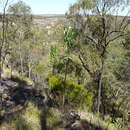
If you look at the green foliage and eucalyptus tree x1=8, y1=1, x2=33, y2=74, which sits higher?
eucalyptus tree x1=8, y1=1, x2=33, y2=74

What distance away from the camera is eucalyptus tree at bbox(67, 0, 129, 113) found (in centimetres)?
1736

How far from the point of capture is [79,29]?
19125mm

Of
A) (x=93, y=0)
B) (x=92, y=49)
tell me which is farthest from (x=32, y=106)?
(x=92, y=49)

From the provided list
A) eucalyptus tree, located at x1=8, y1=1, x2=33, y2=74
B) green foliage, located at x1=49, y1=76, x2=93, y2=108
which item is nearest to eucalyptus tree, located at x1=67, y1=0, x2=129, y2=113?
green foliage, located at x1=49, y1=76, x2=93, y2=108

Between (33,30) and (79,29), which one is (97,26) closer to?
(79,29)

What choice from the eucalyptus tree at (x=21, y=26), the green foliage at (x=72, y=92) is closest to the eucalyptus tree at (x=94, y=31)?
the green foliage at (x=72, y=92)

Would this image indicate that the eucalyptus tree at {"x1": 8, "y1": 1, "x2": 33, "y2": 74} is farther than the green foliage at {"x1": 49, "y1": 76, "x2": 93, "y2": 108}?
Yes

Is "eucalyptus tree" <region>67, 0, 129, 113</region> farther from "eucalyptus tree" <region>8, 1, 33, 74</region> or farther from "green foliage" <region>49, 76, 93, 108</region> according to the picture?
"eucalyptus tree" <region>8, 1, 33, 74</region>

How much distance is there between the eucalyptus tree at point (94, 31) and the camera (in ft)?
57.0

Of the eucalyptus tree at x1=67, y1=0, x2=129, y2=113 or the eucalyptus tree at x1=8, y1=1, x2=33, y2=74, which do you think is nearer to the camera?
the eucalyptus tree at x1=67, y1=0, x2=129, y2=113

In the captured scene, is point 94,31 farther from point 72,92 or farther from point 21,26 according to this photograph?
point 21,26

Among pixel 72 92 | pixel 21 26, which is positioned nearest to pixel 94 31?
pixel 72 92

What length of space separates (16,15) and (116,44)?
59.4 ft

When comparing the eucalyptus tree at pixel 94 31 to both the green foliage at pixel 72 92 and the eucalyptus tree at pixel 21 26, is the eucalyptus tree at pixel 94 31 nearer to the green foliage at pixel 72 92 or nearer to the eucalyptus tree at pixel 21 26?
the green foliage at pixel 72 92
